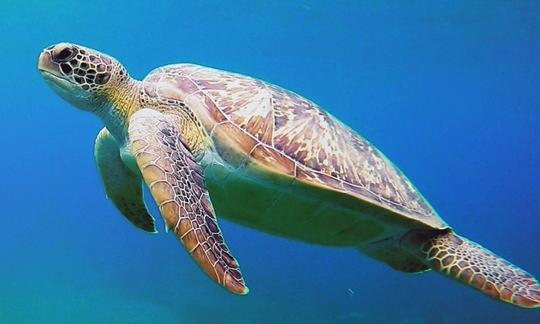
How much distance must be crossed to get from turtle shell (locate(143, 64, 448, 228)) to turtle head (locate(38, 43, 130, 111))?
0.84ft

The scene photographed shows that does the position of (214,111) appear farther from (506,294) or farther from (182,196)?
(506,294)

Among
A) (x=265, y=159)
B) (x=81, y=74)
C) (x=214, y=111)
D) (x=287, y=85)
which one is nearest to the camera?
(x=265, y=159)

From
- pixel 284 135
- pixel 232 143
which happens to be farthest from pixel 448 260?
pixel 232 143

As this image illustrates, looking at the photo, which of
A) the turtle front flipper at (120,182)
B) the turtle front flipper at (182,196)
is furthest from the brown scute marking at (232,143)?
the turtle front flipper at (120,182)

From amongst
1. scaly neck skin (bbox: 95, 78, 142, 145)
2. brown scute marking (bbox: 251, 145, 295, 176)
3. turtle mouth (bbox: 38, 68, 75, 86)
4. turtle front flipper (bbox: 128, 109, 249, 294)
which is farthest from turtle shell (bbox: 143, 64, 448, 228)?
turtle mouth (bbox: 38, 68, 75, 86)

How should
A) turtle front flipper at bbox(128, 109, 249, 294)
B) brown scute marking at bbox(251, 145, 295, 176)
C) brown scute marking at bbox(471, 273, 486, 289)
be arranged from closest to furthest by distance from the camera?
turtle front flipper at bbox(128, 109, 249, 294), brown scute marking at bbox(251, 145, 295, 176), brown scute marking at bbox(471, 273, 486, 289)

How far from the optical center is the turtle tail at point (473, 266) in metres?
3.34

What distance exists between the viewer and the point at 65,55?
334 cm

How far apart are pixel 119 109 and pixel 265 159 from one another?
114cm

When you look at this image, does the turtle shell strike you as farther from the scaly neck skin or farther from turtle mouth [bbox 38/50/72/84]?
turtle mouth [bbox 38/50/72/84]

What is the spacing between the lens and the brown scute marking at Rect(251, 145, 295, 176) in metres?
3.14

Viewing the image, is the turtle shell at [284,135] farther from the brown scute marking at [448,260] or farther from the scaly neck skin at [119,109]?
the brown scute marking at [448,260]

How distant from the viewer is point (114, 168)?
3945 millimetres

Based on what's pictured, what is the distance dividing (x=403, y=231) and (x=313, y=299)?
898 cm
